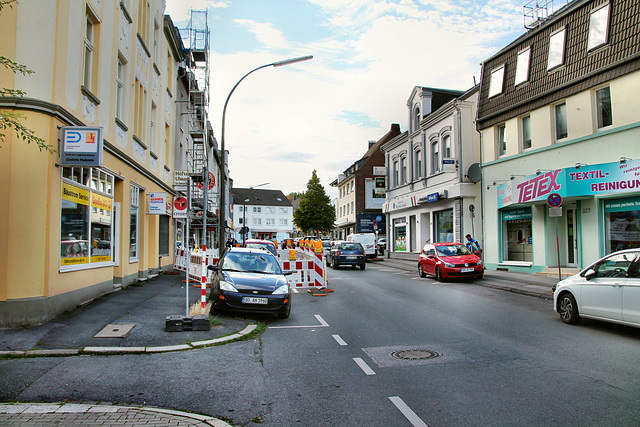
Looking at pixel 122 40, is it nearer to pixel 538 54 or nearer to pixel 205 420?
pixel 205 420

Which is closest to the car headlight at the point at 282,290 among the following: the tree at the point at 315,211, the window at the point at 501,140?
the window at the point at 501,140

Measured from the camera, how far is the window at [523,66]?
20420 millimetres

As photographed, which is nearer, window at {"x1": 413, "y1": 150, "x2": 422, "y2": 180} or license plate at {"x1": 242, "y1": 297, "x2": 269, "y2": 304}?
license plate at {"x1": 242, "y1": 297, "x2": 269, "y2": 304}

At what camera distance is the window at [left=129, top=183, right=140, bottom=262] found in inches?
605

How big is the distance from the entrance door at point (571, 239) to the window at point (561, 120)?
2.96 m

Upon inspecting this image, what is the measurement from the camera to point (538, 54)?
65.2 ft

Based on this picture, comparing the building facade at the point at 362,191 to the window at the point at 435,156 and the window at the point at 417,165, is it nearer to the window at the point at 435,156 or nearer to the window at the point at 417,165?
the window at the point at 417,165

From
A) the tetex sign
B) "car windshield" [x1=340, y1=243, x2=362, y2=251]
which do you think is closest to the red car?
"car windshield" [x1=340, y1=243, x2=362, y2=251]

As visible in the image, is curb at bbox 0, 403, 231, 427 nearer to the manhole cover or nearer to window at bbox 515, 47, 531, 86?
the manhole cover

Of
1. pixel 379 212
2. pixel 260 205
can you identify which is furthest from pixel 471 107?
pixel 260 205

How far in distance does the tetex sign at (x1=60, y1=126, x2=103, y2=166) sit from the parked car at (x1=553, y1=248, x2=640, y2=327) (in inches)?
383

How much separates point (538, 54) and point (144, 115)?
1608 cm

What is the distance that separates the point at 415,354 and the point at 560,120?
15496 millimetres

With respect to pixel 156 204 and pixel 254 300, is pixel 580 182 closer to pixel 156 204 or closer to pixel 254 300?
pixel 254 300
